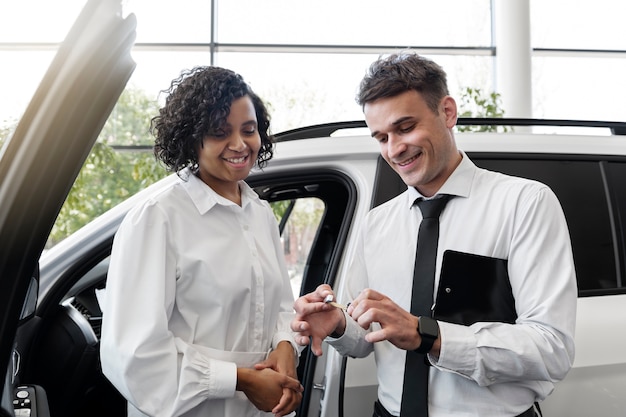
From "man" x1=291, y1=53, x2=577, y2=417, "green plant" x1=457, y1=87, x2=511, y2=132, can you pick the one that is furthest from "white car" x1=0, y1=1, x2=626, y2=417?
"green plant" x1=457, y1=87, x2=511, y2=132

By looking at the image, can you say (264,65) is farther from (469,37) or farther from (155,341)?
(155,341)

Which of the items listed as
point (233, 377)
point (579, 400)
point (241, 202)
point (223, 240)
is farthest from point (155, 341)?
point (579, 400)

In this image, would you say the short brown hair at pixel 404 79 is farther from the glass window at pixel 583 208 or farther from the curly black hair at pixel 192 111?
the glass window at pixel 583 208

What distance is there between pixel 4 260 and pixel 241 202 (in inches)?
40.1

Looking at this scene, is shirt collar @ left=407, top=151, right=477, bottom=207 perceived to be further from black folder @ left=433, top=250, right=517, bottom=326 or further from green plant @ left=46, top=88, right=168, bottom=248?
green plant @ left=46, top=88, right=168, bottom=248

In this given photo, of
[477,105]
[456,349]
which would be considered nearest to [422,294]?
[456,349]

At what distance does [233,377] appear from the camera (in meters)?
1.50

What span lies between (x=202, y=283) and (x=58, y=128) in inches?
32.9

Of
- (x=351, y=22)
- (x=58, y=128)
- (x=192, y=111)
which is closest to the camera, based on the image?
(x=58, y=128)

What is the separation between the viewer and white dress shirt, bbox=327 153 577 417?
1428 mm

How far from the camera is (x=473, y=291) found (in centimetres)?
153

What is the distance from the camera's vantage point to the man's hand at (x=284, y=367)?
1.56 m

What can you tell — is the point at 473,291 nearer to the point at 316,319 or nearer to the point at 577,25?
the point at 316,319

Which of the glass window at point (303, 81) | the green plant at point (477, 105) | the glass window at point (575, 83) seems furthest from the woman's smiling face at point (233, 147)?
the glass window at point (575, 83)
